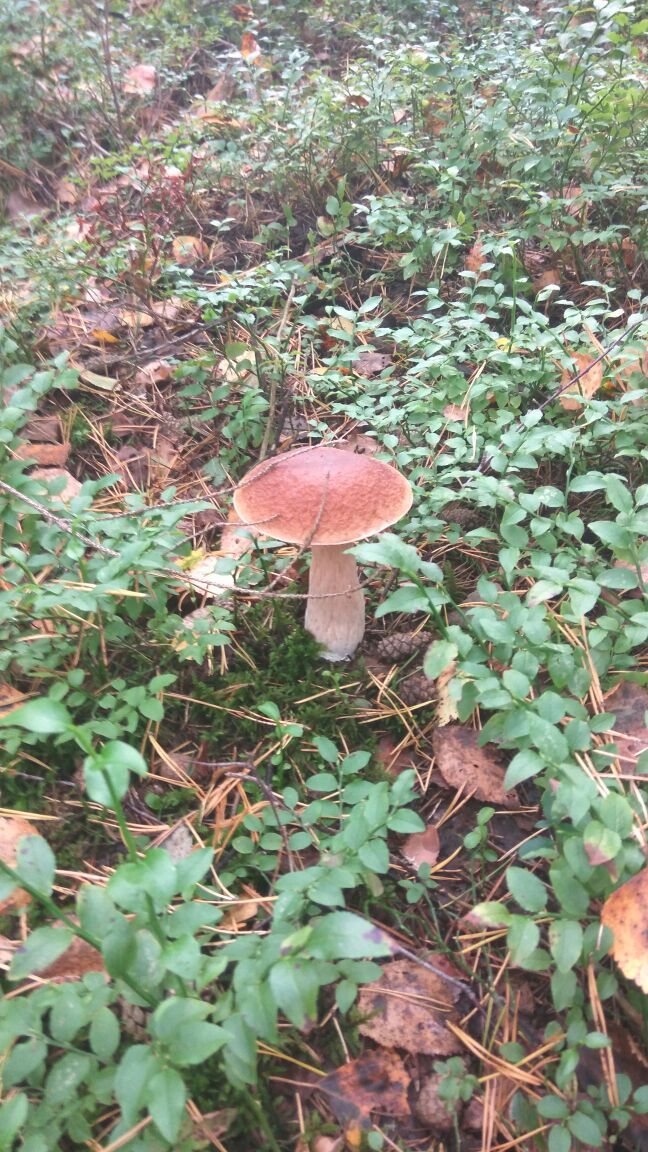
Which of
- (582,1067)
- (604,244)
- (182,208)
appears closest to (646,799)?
(582,1067)

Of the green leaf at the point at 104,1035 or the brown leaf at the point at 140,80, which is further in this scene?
the brown leaf at the point at 140,80

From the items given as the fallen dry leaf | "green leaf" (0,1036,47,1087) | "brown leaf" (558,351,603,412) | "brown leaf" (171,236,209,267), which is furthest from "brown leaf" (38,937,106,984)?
"brown leaf" (171,236,209,267)

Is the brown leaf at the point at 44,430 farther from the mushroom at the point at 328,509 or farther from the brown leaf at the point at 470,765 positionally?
the brown leaf at the point at 470,765

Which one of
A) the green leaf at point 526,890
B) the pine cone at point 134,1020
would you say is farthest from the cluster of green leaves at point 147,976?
the green leaf at point 526,890

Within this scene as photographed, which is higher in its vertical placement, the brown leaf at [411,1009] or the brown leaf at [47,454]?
the brown leaf at [47,454]

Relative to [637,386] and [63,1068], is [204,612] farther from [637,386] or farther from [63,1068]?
[637,386]

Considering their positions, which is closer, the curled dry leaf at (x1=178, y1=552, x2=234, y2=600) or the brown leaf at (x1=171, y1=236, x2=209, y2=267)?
the curled dry leaf at (x1=178, y1=552, x2=234, y2=600)

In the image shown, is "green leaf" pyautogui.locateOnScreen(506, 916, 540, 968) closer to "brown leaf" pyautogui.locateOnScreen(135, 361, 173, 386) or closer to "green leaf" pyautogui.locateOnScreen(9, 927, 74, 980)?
"green leaf" pyautogui.locateOnScreen(9, 927, 74, 980)
